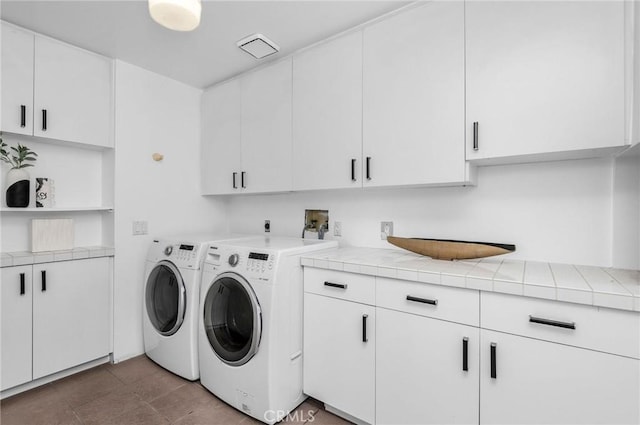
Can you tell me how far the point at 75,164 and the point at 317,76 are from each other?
2068 mm

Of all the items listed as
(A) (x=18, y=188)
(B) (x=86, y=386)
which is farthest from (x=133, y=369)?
(A) (x=18, y=188)

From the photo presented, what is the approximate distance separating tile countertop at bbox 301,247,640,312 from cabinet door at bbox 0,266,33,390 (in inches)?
73.1

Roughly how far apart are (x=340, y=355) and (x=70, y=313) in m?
1.99

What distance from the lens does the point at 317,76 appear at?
6.98ft

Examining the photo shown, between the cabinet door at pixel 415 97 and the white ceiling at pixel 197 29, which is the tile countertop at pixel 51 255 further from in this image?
the cabinet door at pixel 415 97

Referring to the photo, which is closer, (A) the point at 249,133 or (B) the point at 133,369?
(B) the point at 133,369

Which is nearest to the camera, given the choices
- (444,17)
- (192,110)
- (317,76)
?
(444,17)

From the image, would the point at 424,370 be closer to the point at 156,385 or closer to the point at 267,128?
the point at 156,385

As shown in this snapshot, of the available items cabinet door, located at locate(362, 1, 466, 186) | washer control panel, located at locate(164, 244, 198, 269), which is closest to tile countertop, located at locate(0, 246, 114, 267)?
washer control panel, located at locate(164, 244, 198, 269)

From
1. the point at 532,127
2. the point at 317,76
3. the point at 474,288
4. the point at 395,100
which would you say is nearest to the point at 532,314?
the point at 474,288

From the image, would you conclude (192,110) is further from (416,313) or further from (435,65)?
(416,313)

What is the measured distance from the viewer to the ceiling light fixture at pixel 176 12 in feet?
4.42

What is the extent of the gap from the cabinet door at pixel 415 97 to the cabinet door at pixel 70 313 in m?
2.19

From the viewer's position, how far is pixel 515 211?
172cm
